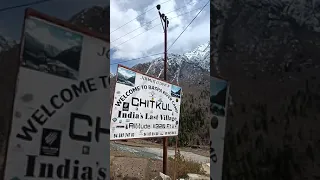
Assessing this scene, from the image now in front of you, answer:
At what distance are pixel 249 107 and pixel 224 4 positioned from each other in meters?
0.96

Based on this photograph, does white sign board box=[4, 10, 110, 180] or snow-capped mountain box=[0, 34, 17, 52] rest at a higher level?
snow-capped mountain box=[0, 34, 17, 52]

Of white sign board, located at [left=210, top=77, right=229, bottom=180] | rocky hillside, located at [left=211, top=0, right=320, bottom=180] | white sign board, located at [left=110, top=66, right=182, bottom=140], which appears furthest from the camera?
white sign board, located at [left=110, top=66, right=182, bottom=140]

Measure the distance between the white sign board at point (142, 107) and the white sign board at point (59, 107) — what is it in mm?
3566

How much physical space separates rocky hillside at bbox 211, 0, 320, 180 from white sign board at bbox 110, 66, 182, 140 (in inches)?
133

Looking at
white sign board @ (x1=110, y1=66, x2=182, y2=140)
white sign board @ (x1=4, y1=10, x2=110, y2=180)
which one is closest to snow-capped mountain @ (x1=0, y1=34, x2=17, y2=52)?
white sign board @ (x1=4, y1=10, x2=110, y2=180)

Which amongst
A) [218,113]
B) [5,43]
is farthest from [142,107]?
[5,43]

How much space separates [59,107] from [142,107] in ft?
14.5

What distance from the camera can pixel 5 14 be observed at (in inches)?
90.6

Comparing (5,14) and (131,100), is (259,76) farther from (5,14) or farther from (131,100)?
(131,100)

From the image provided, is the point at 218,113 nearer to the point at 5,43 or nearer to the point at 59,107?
the point at 59,107

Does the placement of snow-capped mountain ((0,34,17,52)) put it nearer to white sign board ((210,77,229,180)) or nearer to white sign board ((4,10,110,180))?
white sign board ((4,10,110,180))

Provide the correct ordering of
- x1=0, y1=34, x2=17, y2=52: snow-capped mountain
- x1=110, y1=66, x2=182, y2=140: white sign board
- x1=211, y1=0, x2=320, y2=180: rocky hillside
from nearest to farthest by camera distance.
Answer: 1. x1=0, y1=34, x2=17, y2=52: snow-capped mountain
2. x1=211, y1=0, x2=320, y2=180: rocky hillside
3. x1=110, y1=66, x2=182, y2=140: white sign board

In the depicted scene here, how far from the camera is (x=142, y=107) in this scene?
269 inches

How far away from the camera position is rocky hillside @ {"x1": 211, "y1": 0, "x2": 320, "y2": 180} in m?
2.93
